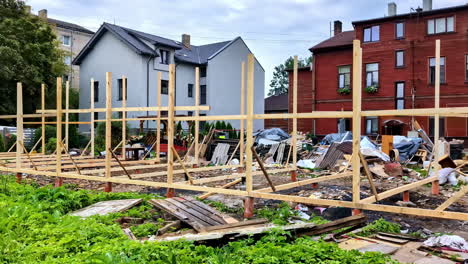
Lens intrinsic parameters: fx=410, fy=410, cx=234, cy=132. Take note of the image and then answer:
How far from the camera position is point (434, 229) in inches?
272

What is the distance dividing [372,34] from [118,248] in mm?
28850

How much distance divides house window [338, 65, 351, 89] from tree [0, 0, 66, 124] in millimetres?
22034

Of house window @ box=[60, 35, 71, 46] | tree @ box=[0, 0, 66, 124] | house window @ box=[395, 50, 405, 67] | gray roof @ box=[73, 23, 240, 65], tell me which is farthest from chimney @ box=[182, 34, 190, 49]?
house window @ box=[395, 50, 405, 67]

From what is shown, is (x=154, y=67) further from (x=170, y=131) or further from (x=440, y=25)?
(x=170, y=131)

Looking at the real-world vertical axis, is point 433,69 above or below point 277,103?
above

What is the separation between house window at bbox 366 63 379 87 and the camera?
2972 cm

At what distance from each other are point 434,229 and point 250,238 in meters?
3.46

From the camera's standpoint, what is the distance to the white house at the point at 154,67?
31953 mm

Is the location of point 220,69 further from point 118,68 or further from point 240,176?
point 240,176

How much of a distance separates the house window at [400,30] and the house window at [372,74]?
7.83 feet

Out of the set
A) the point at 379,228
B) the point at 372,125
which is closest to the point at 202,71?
the point at 372,125

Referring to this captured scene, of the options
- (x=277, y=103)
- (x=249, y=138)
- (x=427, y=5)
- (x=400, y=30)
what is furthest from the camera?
(x=277, y=103)

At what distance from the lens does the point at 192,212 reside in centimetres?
705

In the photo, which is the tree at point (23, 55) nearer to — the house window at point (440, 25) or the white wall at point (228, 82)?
the white wall at point (228, 82)
